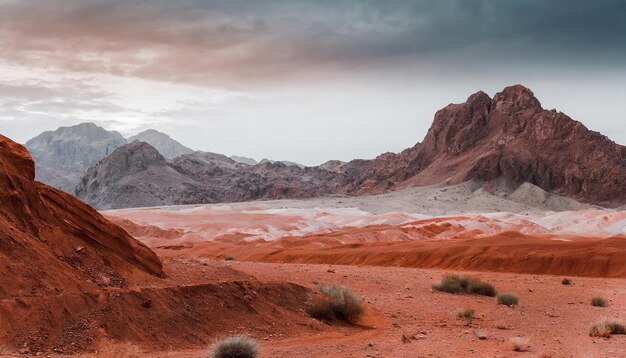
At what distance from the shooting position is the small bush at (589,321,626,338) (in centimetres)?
1396

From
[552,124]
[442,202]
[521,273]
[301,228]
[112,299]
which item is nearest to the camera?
[112,299]

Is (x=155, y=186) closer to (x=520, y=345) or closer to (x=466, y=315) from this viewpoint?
(x=466, y=315)

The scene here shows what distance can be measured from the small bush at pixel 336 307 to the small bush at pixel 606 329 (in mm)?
5899

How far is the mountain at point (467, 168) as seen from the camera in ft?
378

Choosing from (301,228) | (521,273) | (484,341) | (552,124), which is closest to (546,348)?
(484,341)

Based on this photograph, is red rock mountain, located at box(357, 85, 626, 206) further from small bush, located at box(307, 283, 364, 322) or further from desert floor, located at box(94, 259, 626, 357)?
small bush, located at box(307, 283, 364, 322)

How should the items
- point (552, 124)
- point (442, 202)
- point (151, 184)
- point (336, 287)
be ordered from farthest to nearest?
point (151, 184) → point (552, 124) → point (442, 202) → point (336, 287)

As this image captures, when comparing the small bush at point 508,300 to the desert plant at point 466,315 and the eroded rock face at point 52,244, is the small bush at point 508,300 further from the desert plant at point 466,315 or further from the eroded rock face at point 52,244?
the eroded rock face at point 52,244

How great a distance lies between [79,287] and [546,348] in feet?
33.4

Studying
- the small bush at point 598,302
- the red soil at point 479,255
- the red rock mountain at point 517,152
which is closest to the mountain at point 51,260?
the small bush at point 598,302

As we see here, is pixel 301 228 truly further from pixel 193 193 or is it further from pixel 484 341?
pixel 193 193

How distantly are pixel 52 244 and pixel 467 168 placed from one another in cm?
12021

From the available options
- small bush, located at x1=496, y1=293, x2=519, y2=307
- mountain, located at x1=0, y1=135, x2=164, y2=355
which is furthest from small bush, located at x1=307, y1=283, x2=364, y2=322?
small bush, located at x1=496, y1=293, x2=519, y2=307

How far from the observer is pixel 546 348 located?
1255cm
